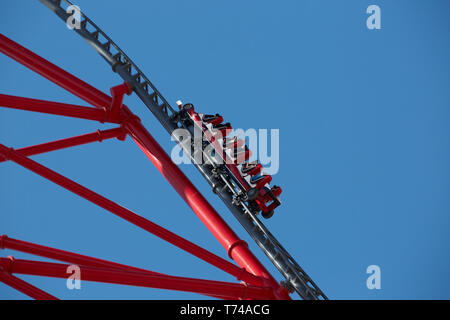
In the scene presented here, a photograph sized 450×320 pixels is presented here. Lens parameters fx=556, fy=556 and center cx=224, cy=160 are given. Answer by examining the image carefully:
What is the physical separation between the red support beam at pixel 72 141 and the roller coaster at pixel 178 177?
17 mm

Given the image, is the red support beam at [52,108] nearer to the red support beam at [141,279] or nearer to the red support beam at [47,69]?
the red support beam at [47,69]

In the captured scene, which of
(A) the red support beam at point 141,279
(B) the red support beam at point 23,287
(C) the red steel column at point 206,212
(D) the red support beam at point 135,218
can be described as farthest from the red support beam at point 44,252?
(C) the red steel column at point 206,212

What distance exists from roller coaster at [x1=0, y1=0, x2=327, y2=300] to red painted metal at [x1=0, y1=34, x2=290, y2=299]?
0.02 m

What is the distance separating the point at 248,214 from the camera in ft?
31.2

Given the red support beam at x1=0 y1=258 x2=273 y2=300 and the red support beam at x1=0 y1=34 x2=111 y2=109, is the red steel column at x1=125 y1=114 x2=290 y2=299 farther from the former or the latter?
the red support beam at x1=0 y1=34 x2=111 y2=109

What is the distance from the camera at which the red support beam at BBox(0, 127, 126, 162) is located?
9.72 meters

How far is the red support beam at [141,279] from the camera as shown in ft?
20.1

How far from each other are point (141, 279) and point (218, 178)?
334 centimetres

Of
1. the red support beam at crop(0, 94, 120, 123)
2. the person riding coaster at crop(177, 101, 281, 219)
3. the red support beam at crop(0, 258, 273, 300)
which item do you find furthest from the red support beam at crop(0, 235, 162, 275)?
the person riding coaster at crop(177, 101, 281, 219)

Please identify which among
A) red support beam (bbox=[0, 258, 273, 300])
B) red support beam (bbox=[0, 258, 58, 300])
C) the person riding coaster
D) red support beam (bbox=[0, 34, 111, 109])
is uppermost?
red support beam (bbox=[0, 34, 111, 109])
